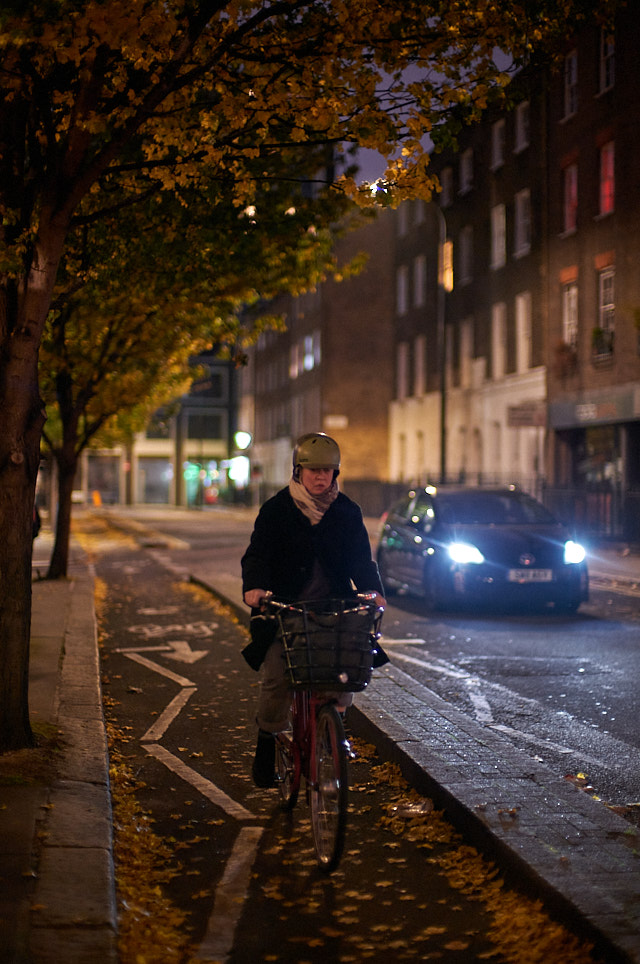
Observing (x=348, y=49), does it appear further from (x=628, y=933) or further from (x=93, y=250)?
(x=628, y=933)

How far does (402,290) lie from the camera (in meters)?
49.1

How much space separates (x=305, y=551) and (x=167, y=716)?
133 inches

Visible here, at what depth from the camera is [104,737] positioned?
706 cm

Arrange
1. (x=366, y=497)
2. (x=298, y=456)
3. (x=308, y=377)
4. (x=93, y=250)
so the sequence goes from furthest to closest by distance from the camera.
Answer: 1. (x=308, y=377)
2. (x=366, y=497)
3. (x=93, y=250)
4. (x=298, y=456)

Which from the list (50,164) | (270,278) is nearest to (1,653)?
(50,164)

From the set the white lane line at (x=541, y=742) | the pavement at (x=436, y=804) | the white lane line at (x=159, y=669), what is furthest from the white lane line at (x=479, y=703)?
the white lane line at (x=159, y=669)

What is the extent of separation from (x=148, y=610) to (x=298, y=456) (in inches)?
421

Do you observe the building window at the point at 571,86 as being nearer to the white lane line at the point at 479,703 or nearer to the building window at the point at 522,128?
the building window at the point at 522,128

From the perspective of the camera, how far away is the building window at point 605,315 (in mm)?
29812

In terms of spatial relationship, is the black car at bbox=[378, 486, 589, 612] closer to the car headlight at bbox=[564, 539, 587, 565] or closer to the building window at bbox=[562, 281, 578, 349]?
the car headlight at bbox=[564, 539, 587, 565]

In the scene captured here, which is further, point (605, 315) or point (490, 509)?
point (605, 315)

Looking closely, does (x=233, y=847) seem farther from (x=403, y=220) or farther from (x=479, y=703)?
(x=403, y=220)

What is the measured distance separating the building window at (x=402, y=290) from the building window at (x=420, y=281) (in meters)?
1.03

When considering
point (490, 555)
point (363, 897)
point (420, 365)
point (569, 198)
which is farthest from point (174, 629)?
point (420, 365)
